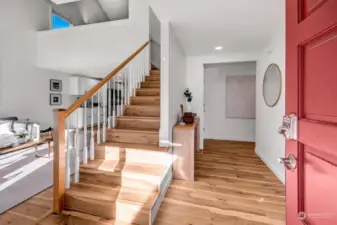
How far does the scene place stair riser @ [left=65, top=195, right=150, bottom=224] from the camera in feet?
5.63

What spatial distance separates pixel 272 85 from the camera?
9.87 ft

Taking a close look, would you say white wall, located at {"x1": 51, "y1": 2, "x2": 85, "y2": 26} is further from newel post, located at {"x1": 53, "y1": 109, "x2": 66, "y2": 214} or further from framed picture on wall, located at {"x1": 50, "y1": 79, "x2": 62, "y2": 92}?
newel post, located at {"x1": 53, "y1": 109, "x2": 66, "y2": 214}

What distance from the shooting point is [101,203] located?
180cm

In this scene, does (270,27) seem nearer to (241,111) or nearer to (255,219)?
(255,219)

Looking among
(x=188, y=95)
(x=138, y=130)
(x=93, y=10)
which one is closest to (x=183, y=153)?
(x=138, y=130)

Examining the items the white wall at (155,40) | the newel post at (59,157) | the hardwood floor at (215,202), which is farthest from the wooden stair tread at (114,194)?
the white wall at (155,40)

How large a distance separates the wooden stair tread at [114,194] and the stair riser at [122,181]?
0.06m

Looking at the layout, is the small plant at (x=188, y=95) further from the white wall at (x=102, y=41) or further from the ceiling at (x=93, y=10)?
the ceiling at (x=93, y=10)

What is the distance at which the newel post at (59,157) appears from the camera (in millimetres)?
1814

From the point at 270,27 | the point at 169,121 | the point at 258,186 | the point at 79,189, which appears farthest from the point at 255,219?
the point at 270,27

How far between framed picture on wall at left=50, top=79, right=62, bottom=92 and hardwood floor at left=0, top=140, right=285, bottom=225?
437 cm

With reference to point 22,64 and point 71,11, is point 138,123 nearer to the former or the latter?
point 22,64

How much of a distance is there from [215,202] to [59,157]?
1.82 m

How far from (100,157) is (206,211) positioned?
1.51 m
